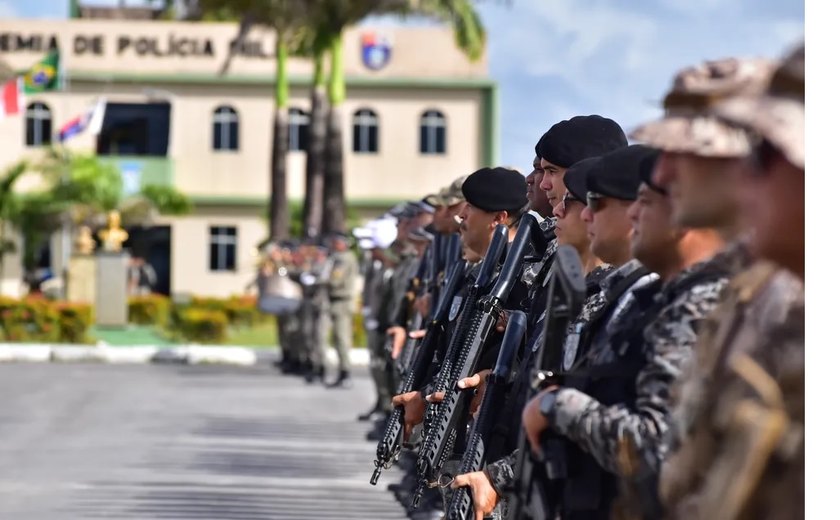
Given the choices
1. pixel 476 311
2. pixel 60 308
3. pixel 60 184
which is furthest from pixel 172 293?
pixel 476 311

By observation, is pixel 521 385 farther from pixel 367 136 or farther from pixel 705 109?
pixel 367 136

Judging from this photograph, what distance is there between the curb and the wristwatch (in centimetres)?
2307

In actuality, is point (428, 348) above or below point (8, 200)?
above

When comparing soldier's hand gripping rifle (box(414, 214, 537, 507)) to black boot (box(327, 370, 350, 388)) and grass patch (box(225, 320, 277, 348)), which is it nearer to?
black boot (box(327, 370, 350, 388))

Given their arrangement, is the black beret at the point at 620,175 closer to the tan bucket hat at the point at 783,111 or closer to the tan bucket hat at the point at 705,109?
the tan bucket hat at the point at 705,109

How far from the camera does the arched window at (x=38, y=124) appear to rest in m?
48.8

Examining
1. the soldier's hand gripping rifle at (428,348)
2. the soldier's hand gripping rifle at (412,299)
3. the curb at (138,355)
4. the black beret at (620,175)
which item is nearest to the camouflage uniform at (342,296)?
the curb at (138,355)

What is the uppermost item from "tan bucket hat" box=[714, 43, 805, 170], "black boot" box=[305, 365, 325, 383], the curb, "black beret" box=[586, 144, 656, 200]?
"tan bucket hat" box=[714, 43, 805, 170]

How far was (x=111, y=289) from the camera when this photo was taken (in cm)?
3441

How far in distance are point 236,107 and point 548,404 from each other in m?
45.5

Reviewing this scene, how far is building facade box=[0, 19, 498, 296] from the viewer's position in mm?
48656

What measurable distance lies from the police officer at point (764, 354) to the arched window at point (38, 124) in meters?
46.8

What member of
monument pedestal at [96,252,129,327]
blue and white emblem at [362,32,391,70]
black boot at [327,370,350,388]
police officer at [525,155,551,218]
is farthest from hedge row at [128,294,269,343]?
police officer at [525,155,551,218]

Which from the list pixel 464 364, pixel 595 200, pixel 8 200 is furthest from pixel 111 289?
pixel 595 200
